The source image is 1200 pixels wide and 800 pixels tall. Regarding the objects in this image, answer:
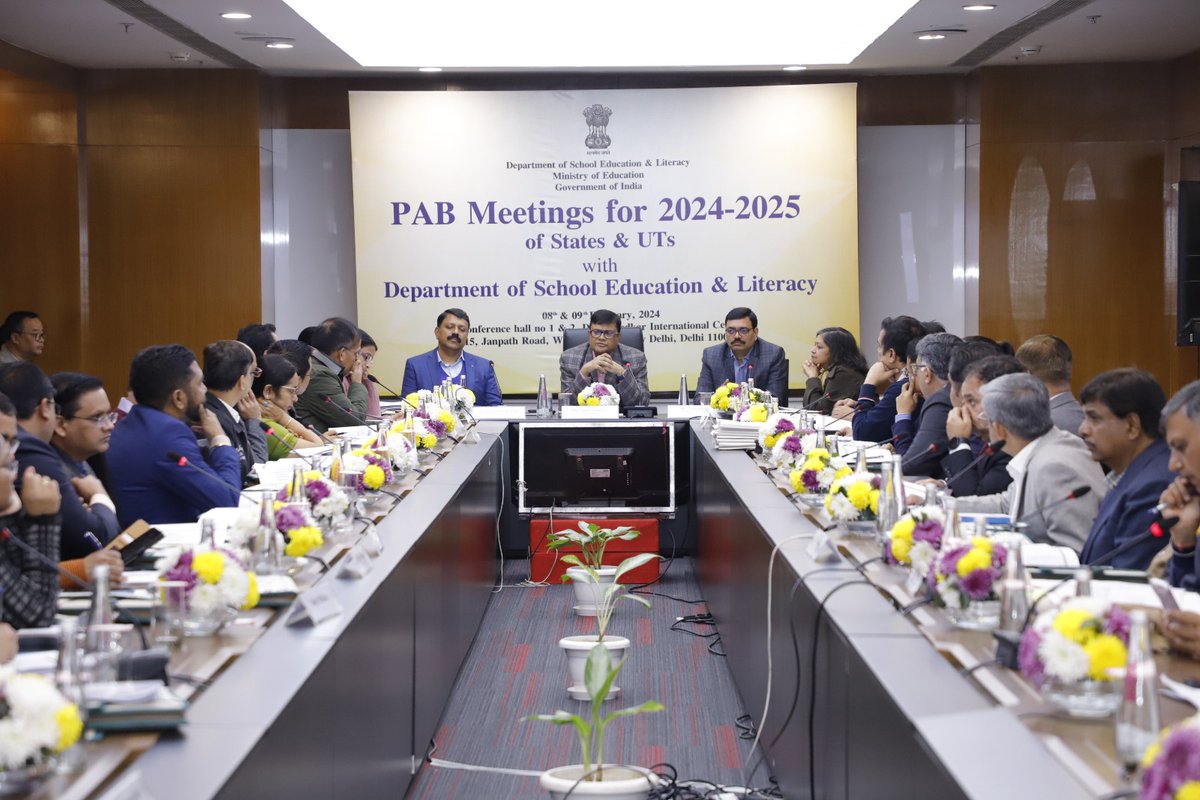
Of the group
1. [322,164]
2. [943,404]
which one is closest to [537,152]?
[322,164]

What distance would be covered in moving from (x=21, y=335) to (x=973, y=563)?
23.5 feet

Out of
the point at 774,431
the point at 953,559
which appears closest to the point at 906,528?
the point at 953,559

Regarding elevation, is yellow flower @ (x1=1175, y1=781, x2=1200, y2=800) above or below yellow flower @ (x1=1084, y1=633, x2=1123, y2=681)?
above

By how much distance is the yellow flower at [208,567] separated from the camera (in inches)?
Answer: 93.4

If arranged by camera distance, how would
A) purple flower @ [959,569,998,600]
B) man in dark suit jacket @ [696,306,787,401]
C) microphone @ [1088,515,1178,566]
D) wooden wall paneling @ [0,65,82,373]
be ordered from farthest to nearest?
wooden wall paneling @ [0,65,82,373]
man in dark suit jacket @ [696,306,787,401]
microphone @ [1088,515,1178,566]
purple flower @ [959,569,998,600]

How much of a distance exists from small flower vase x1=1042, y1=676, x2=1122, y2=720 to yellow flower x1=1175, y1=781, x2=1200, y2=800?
572 mm

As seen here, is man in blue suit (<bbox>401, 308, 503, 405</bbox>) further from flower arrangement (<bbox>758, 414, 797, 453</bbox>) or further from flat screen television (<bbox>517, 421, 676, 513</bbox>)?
flower arrangement (<bbox>758, 414, 797, 453</bbox>)

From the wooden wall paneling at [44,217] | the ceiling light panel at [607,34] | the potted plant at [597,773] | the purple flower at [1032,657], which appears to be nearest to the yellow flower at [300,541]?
the potted plant at [597,773]

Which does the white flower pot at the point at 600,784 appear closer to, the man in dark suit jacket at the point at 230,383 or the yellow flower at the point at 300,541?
the yellow flower at the point at 300,541

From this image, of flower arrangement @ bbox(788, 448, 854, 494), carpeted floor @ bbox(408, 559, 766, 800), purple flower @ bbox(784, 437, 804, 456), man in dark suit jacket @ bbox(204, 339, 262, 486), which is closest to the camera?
carpeted floor @ bbox(408, 559, 766, 800)

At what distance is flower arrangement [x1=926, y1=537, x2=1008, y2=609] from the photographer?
236cm

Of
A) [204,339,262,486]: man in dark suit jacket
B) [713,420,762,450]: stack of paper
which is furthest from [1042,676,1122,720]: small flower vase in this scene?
[713,420,762,450]: stack of paper

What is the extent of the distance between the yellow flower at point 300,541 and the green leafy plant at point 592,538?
2.47 meters

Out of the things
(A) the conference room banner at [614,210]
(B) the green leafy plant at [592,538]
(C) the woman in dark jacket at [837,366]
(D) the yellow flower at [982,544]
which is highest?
(A) the conference room banner at [614,210]
